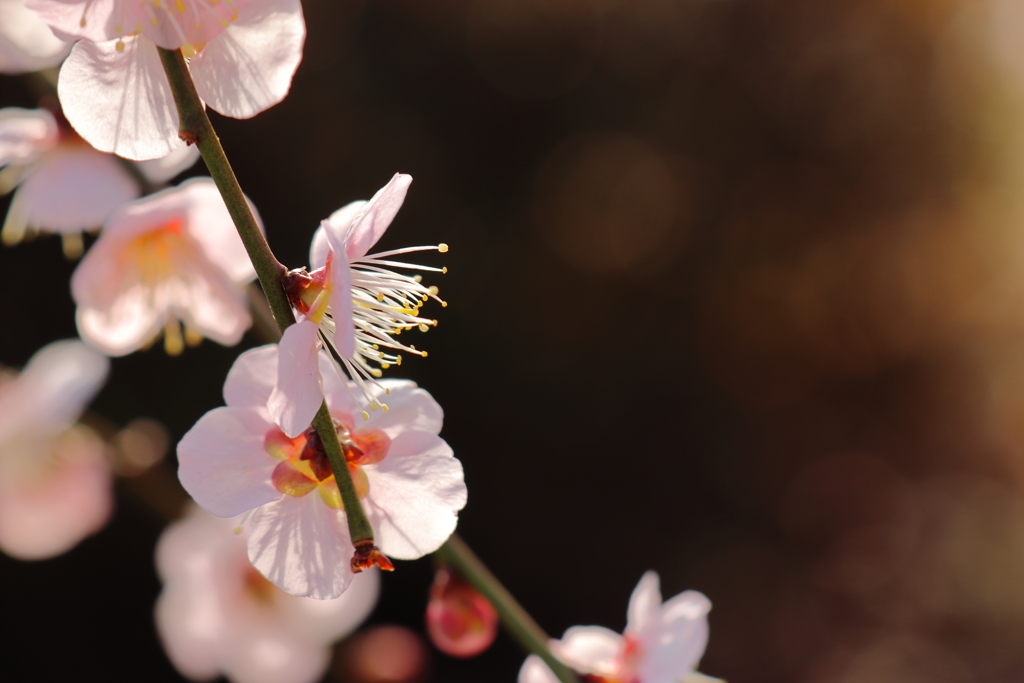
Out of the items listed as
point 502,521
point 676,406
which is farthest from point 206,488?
point 676,406

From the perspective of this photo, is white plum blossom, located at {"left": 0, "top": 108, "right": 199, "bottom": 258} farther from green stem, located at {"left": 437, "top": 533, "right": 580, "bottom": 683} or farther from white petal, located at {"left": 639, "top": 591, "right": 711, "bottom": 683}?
white petal, located at {"left": 639, "top": 591, "right": 711, "bottom": 683}

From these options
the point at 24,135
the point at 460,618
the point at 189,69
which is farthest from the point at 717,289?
the point at 189,69

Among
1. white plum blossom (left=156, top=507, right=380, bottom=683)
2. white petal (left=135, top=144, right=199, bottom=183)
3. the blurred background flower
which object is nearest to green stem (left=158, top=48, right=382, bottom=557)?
white petal (left=135, top=144, right=199, bottom=183)

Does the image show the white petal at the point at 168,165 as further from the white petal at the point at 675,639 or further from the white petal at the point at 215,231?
the white petal at the point at 675,639

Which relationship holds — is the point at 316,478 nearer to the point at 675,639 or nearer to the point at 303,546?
the point at 303,546

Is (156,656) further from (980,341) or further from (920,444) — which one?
(980,341)

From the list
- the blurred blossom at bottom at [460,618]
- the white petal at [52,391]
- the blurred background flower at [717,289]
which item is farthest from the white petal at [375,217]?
the blurred background flower at [717,289]

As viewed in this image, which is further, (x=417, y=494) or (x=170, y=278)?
(x=170, y=278)
